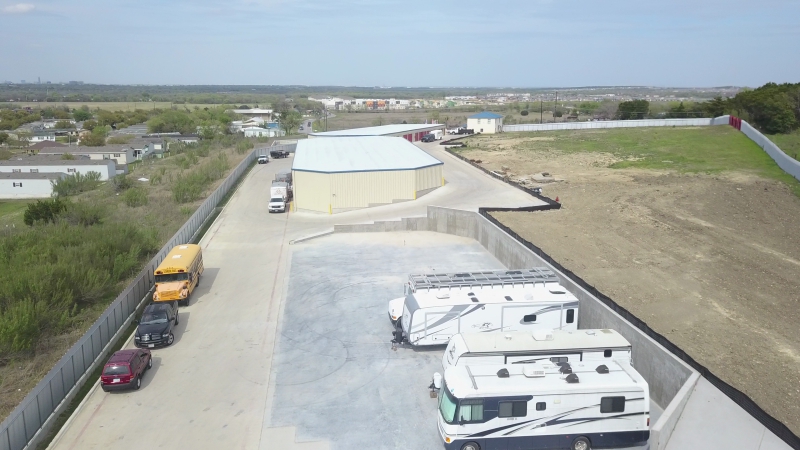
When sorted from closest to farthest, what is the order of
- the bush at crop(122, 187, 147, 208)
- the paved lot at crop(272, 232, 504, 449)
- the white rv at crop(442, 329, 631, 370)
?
1. the white rv at crop(442, 329, 631, 370)
2. the paved lot at crop(272, 232, 504, 449)
3. the bush at crop(122, 187, 147, 208)

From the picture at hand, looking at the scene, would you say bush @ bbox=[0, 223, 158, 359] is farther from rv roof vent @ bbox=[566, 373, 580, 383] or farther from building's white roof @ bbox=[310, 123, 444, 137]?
building's white roof @ bbox=[310, 123, 444, 137]

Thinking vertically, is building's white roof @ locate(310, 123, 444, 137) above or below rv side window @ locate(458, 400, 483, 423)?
above

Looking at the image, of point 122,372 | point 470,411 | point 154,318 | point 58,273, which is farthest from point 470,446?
point 58,273

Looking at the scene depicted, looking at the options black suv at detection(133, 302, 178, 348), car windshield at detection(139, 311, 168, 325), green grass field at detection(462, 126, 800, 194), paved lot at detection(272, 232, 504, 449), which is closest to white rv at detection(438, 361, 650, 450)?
paved lot at detection(272, 232, 504, 449)

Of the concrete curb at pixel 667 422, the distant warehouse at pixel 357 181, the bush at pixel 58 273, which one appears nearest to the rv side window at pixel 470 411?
the concrete curb at pixel 667 422

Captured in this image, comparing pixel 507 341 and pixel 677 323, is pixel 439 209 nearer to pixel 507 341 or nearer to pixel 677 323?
pixel 677 323

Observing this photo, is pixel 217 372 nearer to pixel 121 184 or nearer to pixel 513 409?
pixel 513 409

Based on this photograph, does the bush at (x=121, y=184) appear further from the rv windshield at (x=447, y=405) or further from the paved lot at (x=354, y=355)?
the rv windshield at (x=447, y=405)

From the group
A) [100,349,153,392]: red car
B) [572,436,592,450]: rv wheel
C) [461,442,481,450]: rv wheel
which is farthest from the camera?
[100,349,153,392]: red car
